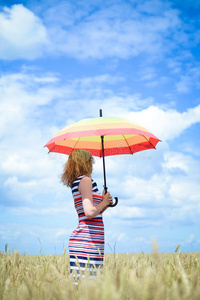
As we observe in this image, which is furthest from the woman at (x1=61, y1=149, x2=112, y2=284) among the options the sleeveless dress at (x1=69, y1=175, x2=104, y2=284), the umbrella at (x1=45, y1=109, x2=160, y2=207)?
the umbrella at (x1=45, y1=109, x2=160, y2=207)

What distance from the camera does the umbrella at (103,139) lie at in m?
4.69

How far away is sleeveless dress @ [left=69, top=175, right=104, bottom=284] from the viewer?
376 centimetres

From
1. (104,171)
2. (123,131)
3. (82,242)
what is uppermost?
(123,131)

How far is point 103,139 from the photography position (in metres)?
6.03

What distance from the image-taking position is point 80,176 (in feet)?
12.9

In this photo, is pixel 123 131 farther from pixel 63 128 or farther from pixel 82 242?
pixel 82 242

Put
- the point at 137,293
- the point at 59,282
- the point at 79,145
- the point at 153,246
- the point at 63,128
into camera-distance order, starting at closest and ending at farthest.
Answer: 1. the point at 137,293
2. the point at 153,246
3. the point at 59,282
4. the point at 63,128
5. the point at 79,145

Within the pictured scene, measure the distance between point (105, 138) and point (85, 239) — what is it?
274 centimetres

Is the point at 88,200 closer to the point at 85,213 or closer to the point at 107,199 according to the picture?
the point at 85,213

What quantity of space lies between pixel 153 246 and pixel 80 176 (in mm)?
2374

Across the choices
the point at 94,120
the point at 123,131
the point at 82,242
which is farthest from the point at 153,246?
the point at 94,120

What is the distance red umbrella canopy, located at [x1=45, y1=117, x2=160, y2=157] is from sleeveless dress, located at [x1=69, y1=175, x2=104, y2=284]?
41.9 inches

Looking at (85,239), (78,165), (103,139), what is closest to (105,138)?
(103,139)

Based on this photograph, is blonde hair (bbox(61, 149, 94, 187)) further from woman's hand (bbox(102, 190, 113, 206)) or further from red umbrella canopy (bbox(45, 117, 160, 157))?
red umbrella canopy (bbox(45, 117, 160, 157))
